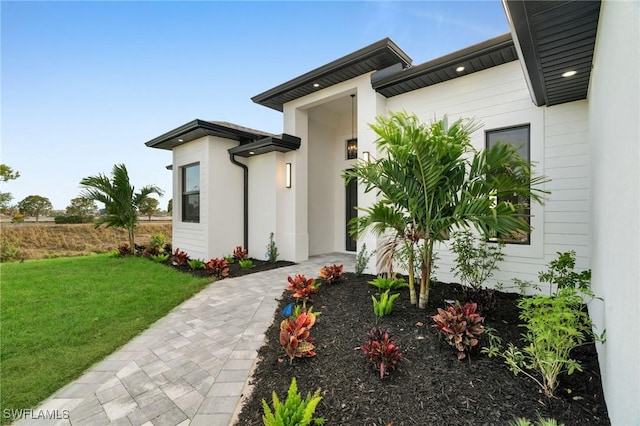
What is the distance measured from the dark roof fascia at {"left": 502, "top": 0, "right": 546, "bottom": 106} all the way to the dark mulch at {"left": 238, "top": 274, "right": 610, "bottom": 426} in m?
2.91

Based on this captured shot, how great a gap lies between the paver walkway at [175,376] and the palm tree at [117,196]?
6.07 m

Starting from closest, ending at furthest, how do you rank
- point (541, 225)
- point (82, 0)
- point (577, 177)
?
point (577, 177), point (541, 225), point (82, 0)

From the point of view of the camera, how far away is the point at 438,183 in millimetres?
3221

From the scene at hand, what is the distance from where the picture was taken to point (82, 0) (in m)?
5.47

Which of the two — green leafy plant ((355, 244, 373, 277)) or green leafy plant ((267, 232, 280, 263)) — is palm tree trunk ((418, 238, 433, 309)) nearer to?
green leafy plant ((355, 244, 373, 277))

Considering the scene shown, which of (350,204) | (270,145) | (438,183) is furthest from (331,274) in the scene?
(350,204)

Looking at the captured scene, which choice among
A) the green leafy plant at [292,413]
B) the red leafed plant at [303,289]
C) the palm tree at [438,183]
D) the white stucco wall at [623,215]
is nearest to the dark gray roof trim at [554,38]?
the white stucco wall at [623,215]

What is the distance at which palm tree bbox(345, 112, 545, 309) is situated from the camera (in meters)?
2.88

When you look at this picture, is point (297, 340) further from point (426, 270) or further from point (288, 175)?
point (288, 175)

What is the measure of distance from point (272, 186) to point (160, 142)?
406 centimetres

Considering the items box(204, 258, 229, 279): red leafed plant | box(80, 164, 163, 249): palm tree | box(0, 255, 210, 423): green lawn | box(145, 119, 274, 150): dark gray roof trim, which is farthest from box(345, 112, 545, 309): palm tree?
box(80, 164, 163, 249): palm tree

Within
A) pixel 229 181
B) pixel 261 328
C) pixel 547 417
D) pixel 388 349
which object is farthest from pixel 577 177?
pixel 229 181

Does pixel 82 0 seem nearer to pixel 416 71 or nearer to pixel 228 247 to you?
pixel 228 247

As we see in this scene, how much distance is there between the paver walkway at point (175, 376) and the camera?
1950mm
